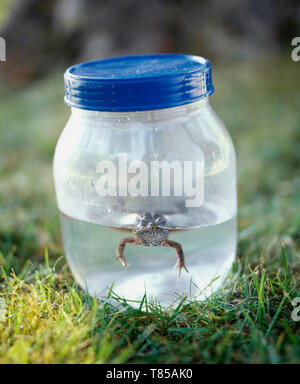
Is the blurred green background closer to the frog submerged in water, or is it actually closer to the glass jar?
the glass jar

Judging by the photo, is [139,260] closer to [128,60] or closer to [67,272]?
[67,272]

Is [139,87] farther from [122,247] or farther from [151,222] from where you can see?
[122,247]

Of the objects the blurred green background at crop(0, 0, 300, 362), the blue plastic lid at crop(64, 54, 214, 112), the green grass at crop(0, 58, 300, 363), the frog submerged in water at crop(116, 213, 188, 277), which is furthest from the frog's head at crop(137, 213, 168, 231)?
the blurred green background at crop(0, 0, 300, 362)

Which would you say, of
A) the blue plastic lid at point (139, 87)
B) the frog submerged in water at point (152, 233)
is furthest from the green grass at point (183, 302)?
the blue plastic lid at point (139, 87)

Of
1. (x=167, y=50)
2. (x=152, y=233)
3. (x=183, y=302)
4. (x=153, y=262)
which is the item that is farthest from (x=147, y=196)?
(x=167, y=50)

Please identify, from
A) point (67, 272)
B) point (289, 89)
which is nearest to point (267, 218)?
point (67, 272)

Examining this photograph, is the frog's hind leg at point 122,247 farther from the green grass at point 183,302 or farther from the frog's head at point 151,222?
the green grass at point 183,302
